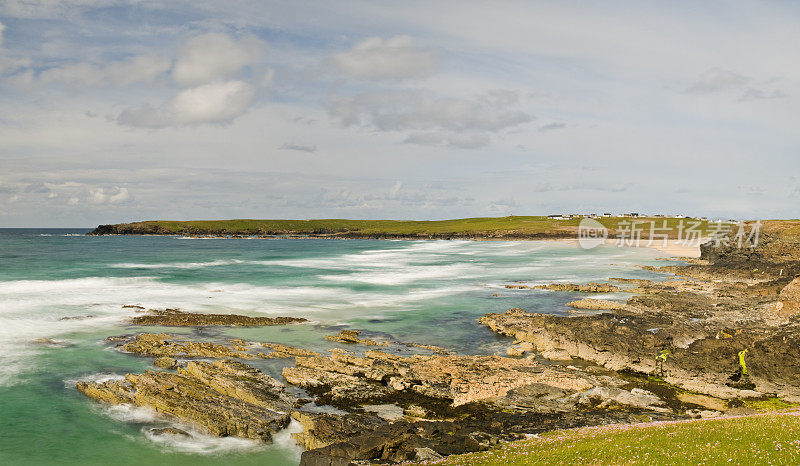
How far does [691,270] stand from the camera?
79375 mm

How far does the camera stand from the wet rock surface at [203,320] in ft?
138

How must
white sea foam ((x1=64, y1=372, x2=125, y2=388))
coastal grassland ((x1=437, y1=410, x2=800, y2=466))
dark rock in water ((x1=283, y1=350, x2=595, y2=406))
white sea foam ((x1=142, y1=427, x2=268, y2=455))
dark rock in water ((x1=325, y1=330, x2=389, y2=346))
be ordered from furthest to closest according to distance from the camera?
dark rock in water ((x1=325, y1=330, x2=389, y2=346)), white sea foam ((x1=64, y1=372, x2=125, y2=388)), dark rock in water ((x1=283, y1=350, x2=595, y2=406)), white sea foam ((x1=142, y1=427, x2=268, y2=455)), coastal grassland ((x1=437, y1=410, x2=800, y2=466))

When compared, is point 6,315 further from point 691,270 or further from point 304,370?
point 691,270

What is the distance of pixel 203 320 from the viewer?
43281mm

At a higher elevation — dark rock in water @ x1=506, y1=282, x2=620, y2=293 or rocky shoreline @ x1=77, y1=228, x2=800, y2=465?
dark rock in water @ x1=506, y1=282, x2=620, y2=293

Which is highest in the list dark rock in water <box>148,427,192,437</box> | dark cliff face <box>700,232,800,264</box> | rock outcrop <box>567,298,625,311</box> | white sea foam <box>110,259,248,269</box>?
dark cliff face <box>700,232,800,264</box>

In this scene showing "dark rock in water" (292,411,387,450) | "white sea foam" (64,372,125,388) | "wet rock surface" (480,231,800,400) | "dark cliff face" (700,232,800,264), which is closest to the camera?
"dark rock in water" (292,411,387,450)

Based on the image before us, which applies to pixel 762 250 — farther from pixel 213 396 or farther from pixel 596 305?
pixel 213 396

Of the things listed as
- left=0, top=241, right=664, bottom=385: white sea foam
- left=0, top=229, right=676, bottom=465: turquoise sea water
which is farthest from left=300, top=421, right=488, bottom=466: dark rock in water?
left=0, top=241, right=664, bottom=385: white sea foam

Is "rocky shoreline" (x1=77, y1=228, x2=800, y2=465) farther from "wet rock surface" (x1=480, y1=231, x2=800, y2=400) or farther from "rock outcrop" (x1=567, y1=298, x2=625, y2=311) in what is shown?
"rock outcrop" (x1=567, y1=298, x2=625, y2=311)

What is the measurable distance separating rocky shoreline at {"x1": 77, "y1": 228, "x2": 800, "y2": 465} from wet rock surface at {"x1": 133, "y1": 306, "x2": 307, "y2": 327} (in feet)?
17.4

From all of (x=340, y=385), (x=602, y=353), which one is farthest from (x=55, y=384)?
(x=602, y=353)

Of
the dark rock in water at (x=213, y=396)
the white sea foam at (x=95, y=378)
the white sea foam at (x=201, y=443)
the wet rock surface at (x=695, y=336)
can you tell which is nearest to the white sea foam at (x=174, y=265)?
the white sea foam at (x=95, y=378)

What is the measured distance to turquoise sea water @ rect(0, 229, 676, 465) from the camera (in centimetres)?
2044
